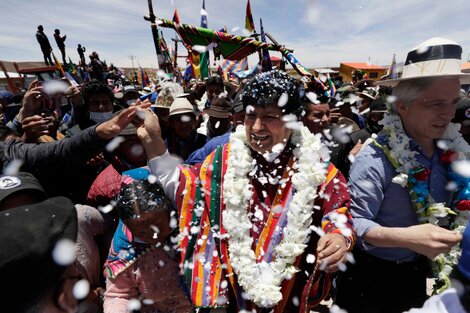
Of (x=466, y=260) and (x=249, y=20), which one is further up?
(x=249, y=20)

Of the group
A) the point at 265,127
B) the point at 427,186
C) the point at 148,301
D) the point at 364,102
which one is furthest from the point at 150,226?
the point at 364,102

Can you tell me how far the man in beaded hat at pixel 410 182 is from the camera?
1.77 metres

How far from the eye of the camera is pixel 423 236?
5.09ft

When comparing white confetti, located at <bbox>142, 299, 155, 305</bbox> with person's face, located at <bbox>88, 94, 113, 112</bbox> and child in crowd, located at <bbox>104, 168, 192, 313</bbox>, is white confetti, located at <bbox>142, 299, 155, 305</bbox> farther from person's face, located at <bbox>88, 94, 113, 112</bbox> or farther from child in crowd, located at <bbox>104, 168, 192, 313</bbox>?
person's face, located at <bbox>88, 94, 113, 112</bbox>

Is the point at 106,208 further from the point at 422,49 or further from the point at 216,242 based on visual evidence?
the point at 422,49

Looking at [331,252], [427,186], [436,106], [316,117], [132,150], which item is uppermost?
[436,106]

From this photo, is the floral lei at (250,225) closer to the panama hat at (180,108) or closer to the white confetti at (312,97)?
the white confetti at (312,97)

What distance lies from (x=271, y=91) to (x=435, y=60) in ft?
3.31

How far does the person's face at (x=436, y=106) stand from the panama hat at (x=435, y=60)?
64mm

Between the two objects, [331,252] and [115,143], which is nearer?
[331,252]

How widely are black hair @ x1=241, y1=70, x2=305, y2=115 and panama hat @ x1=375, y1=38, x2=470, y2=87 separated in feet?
2.27

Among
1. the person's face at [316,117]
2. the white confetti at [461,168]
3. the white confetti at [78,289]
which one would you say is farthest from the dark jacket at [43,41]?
the white confetti at [461,168]

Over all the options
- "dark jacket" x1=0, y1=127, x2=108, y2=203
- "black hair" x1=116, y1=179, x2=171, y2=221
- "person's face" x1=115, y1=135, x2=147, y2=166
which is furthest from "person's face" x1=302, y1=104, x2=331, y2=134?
"dark jacket" x1=0, y1=127, x2=108, y2=203

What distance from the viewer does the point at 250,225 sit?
6.07ft
